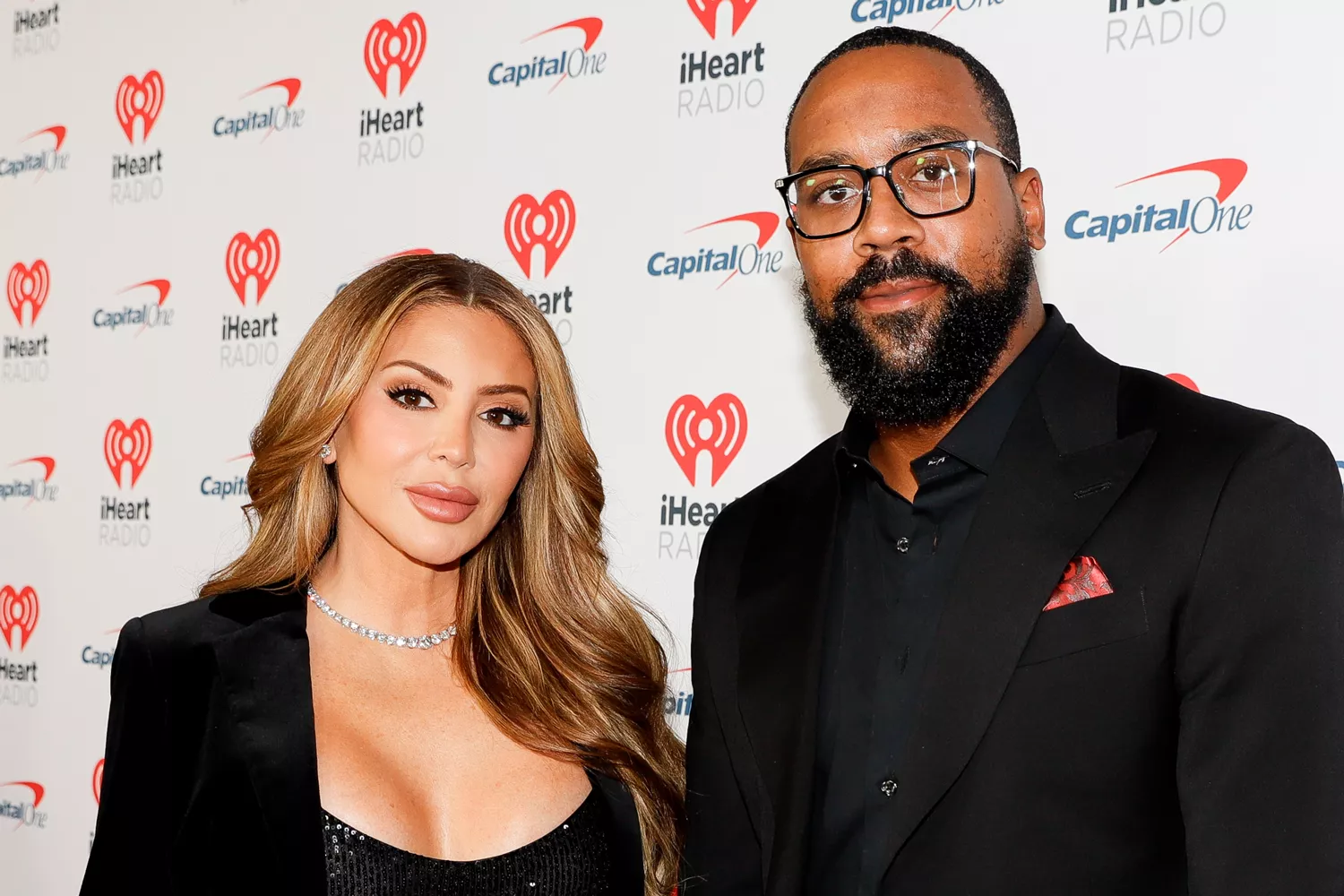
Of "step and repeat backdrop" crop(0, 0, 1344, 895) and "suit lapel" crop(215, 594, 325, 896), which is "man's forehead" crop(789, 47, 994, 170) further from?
"suit lapel" crop(215, 594, 325, 896)

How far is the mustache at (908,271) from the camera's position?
2.01m

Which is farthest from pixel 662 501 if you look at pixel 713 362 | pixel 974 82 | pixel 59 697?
pixel 59 697

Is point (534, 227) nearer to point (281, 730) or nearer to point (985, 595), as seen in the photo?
point (281, 730)

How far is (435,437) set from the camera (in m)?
2.46

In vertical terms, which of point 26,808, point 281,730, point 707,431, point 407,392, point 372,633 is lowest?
point 26,808

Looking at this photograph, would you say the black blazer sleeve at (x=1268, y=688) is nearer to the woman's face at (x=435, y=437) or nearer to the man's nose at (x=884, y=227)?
the man's nose at (x=884, y=227)

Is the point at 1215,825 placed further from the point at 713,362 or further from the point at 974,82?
the point at 713,362

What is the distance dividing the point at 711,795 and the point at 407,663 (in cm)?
69

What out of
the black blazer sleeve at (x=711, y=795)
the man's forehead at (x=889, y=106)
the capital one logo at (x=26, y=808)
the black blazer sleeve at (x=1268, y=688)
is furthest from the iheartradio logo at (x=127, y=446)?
the black blazer sleeve at (x=1268, y=688)

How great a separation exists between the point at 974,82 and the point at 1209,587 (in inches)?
36.3

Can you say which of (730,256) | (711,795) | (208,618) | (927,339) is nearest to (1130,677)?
(927,339)

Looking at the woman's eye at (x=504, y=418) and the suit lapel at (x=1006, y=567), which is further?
the woman's eye at (x=504, y=418)

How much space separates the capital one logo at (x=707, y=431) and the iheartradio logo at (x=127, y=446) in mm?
2021

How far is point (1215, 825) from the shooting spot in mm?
1666
